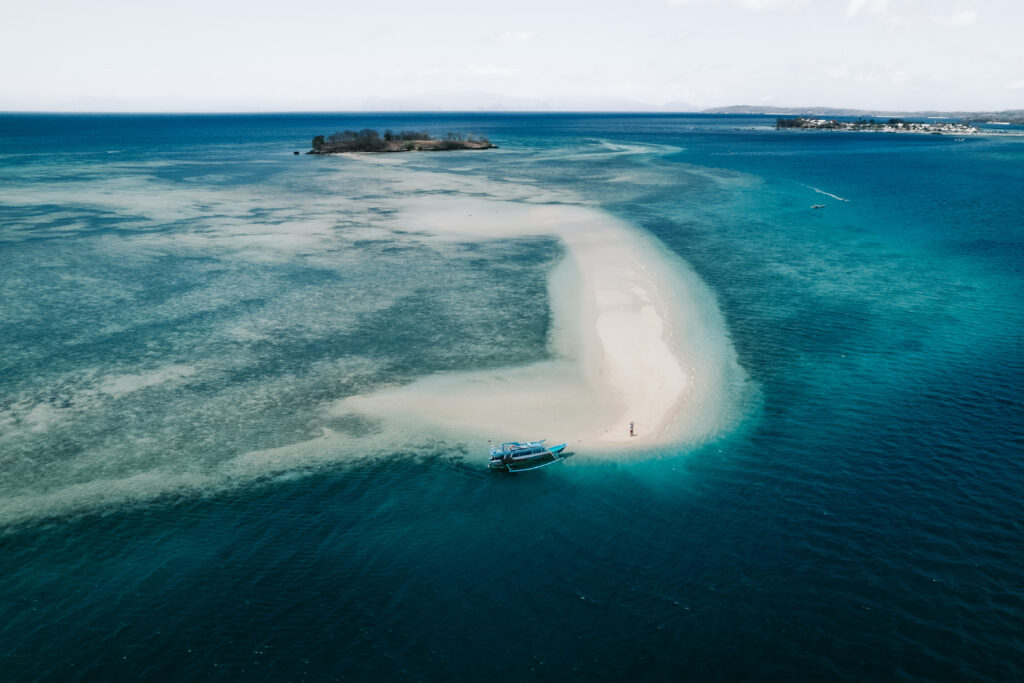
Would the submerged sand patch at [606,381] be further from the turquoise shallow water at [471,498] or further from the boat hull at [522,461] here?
the boat hull at [522,461]

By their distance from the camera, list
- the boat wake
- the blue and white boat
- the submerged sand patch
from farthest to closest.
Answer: the boat wake < the submerged sand patch < the blue and white boat

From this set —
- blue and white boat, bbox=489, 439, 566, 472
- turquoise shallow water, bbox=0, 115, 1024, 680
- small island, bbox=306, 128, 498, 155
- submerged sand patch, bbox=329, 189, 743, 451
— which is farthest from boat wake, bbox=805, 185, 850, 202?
small island, bbox=306, 128, 498, 155

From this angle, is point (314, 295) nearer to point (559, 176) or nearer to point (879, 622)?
point (879, 622)

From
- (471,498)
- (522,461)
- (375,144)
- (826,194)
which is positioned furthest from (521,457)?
(375,144)

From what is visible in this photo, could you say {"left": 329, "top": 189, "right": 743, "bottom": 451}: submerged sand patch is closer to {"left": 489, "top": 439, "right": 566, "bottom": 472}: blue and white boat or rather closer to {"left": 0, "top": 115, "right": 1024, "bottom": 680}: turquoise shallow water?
{"left": 0, "top": 115, "right": 1024, "bottom": 680}: turquoise shallow water

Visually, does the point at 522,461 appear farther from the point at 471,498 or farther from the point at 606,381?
the point at 606,381

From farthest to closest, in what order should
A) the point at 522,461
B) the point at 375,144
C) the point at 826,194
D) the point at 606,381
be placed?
the point at 375,144
the point at 826,194
the point at 606,381
the point at 522,461
